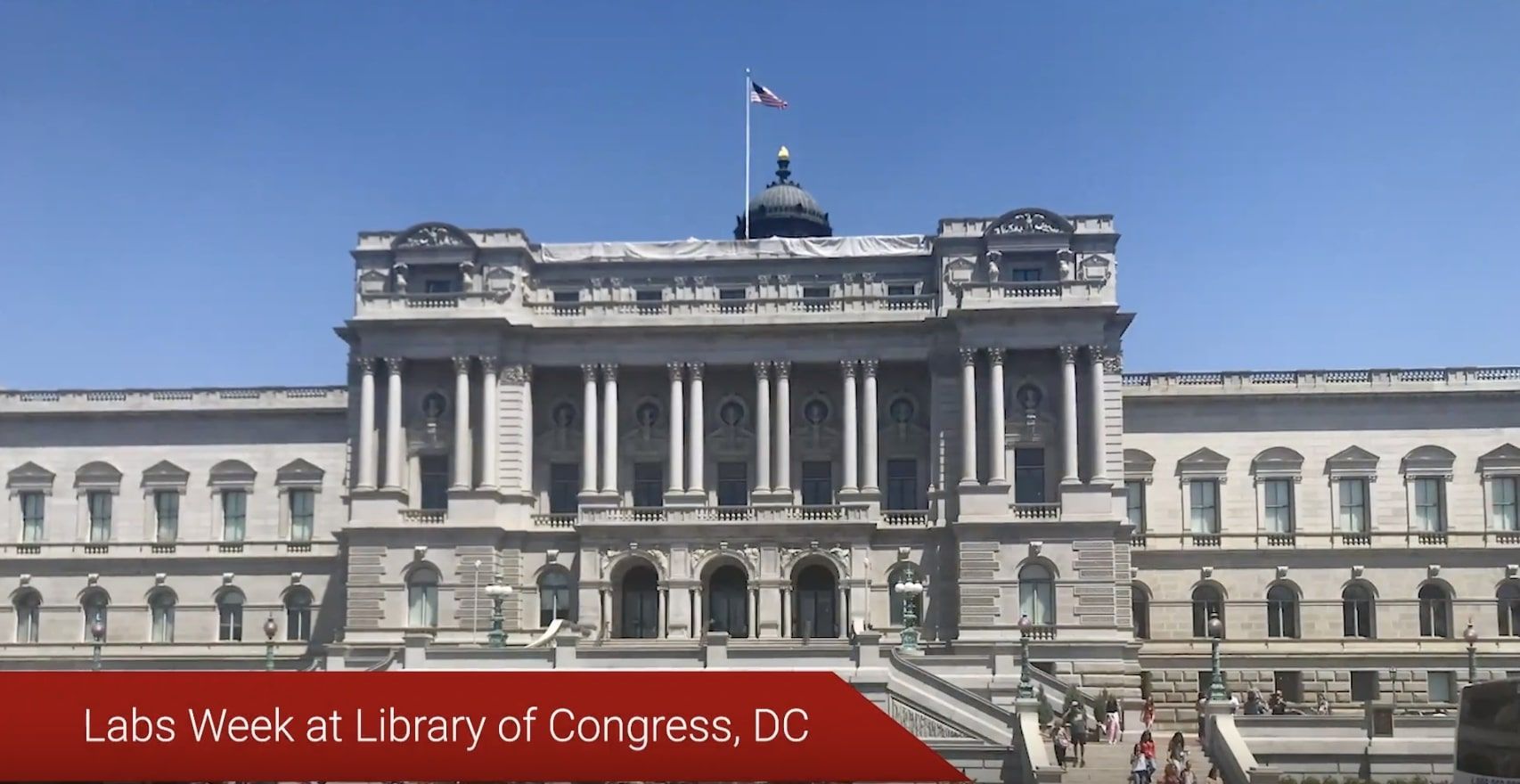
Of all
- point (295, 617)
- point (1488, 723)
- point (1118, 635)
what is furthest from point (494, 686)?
point (295, 617)

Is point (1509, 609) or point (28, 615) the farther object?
point (28, 615)

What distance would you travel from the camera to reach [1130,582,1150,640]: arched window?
73062mm

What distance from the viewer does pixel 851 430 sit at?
6981 cm

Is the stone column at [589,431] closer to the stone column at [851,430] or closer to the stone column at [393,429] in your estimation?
the stone column at [393,429]

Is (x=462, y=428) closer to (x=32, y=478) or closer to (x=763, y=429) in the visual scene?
(x=763, y=429)

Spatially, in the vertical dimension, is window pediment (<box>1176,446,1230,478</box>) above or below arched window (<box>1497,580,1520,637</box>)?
above

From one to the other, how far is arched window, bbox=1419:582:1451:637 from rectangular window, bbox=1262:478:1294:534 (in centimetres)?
602

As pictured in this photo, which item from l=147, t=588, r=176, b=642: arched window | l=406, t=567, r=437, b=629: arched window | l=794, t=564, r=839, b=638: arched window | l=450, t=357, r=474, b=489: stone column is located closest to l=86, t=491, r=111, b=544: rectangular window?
l=147, t=588, r=176, b=642: arched window

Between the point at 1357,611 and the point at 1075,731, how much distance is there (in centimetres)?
2819

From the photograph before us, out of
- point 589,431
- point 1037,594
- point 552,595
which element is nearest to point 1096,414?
point 1037,594

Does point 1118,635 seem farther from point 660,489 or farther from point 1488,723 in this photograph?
point 1488,723

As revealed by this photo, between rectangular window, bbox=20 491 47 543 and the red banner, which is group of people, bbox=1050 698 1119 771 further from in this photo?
rectangular window, bbox=20 491 47 543

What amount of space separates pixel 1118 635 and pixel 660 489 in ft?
63.9

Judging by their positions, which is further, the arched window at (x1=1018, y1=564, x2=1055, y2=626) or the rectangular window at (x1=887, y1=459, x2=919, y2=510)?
the rectangular window at (x1=887, y1=459, x2=919, y2=510)
